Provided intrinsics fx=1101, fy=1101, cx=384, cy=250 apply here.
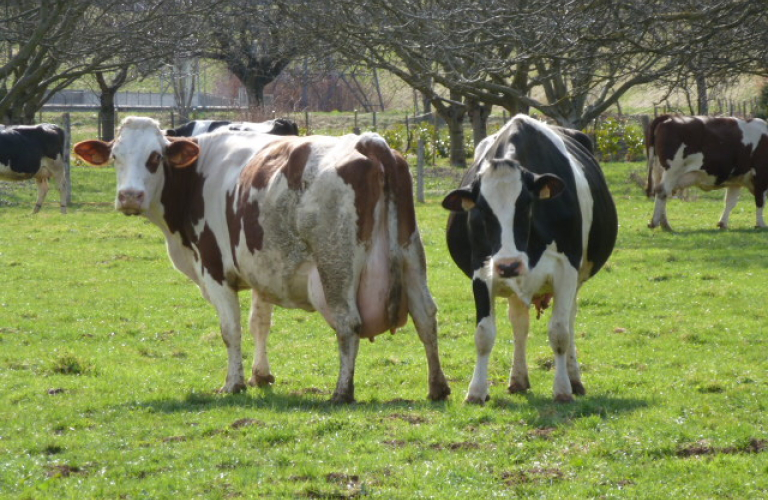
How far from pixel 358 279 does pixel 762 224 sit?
15.3m

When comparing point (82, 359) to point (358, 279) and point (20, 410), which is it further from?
point (358, 279)

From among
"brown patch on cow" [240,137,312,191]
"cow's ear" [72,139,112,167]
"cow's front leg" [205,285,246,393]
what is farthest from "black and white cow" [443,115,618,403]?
"cow's ear" [72,139,112,167]

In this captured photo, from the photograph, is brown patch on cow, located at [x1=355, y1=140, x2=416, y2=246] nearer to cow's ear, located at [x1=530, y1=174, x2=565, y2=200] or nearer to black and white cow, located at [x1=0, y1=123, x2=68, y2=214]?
cow's ear, located at [x1=530, y1=174, x2=565, y2=200]

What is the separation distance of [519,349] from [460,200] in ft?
4.85

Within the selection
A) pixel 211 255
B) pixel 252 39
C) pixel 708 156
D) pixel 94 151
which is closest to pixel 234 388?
pixel 211 255

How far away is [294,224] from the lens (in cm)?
870

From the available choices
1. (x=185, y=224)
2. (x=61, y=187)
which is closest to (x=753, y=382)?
(x=185, y=224)

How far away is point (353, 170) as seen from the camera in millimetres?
8422

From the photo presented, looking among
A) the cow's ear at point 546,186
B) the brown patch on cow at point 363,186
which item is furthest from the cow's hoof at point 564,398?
the brown patch on cow at point 363,186

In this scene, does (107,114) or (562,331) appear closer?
(562,331)

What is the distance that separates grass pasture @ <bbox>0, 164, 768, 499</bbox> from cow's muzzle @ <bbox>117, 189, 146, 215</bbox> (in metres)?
1.55

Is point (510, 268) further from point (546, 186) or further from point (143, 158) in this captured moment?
point (143, 158)

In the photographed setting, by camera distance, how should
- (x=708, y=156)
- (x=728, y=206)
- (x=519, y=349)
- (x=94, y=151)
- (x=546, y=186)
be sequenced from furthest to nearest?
1. (x=708, y=156)
2. (x=728, y=206)
3. (x=94, y=151)
4. (x=519, y=349)
5. (x=546, y=186)

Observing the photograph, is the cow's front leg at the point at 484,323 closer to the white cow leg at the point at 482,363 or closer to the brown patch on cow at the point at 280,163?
the white cow leg at the point at 482,363
